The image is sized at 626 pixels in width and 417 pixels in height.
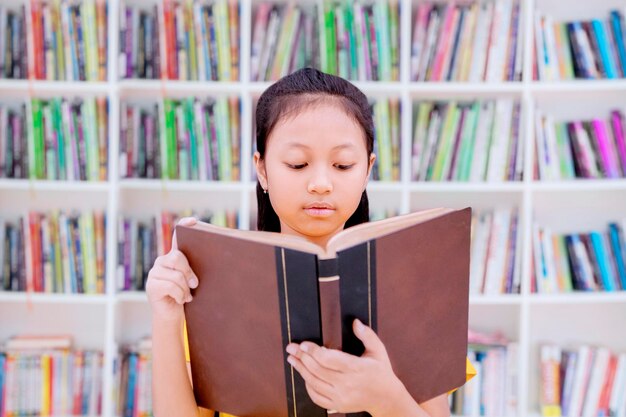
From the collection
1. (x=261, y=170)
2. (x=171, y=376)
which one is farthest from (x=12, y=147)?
(x=171, y=376)

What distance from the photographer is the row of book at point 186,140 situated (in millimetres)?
2301

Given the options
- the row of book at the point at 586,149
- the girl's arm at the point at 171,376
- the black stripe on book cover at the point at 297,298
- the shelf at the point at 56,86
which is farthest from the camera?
the row of book at the point at 586,149

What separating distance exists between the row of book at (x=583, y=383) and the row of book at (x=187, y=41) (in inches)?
60.0

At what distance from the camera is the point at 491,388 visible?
2332 millimetres

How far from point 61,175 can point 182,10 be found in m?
0.70

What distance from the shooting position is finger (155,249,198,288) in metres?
0.90

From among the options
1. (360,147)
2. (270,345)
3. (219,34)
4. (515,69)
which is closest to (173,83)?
(219,34)

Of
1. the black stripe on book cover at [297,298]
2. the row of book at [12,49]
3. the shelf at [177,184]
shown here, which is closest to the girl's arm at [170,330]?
the black stripe on book cover at [297,298]

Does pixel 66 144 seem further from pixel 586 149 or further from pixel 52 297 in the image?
pixel 586 149

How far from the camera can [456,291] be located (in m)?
0.95

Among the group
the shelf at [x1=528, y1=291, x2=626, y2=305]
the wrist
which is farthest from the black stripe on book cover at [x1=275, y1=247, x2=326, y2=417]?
the shelf at [x1=528, y1=291, x2=626, y2=305]

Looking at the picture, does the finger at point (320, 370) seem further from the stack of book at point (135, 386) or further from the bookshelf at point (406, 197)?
the stack of book at point (135, 386)

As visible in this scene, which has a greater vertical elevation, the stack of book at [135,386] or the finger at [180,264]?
the finger at [180,264]

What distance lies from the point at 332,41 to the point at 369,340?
1.61 metres
